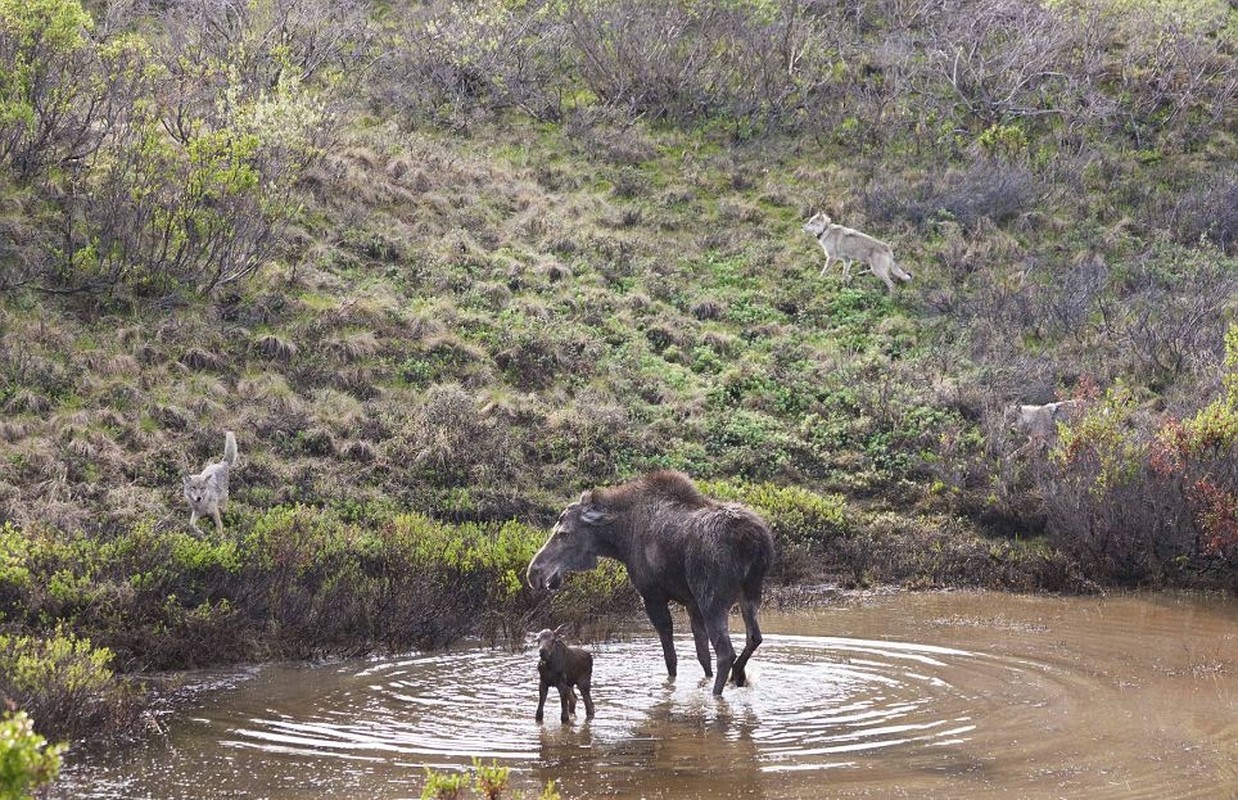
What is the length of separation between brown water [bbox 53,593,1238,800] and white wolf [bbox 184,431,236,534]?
4.88 m

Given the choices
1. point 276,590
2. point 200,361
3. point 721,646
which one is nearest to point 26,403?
point 200,361


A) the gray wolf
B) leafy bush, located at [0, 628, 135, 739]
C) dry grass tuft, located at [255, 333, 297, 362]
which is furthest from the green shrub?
dry grass tuft, located at [255, 333, 297, 362]

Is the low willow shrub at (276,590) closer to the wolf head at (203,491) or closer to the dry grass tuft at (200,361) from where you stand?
the wolf head at (203,491)

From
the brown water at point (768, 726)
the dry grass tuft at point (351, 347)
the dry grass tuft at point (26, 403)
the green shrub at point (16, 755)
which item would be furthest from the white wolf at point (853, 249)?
the green shrub at point (16, 755)

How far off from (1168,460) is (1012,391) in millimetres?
5995

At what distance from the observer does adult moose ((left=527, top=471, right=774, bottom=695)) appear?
11.2 metres

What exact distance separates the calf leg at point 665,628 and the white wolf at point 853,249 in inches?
647

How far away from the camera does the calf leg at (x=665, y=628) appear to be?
1185 centimetres

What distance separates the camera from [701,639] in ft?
38.7

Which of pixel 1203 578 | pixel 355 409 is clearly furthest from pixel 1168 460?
pixel 355 409

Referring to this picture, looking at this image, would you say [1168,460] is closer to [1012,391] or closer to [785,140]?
[1012,391]

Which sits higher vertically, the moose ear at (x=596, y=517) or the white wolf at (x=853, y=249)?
the white wolf at (x=853, y=249)

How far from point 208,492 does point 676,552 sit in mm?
7478

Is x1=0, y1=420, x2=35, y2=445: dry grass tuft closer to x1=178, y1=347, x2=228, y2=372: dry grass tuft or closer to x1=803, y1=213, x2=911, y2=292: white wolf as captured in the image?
A: x1=178, y1=347, x2=228, y2=372: dry grass tuft
